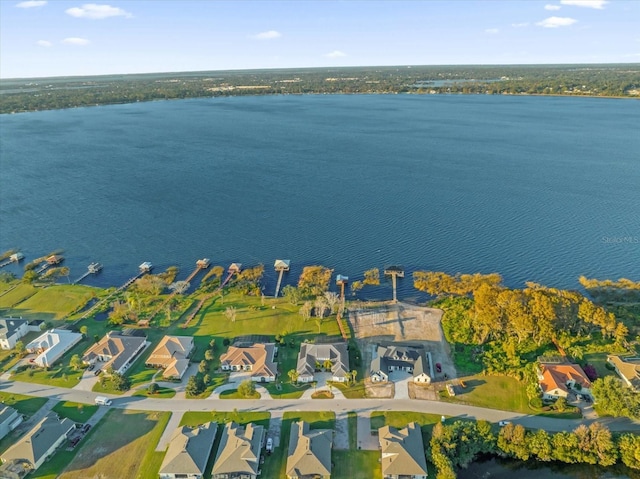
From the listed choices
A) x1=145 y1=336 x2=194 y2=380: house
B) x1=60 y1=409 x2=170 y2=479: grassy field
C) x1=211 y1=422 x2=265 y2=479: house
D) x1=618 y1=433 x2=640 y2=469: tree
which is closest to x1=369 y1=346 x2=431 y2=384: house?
x1=211 y1=422 x2=265 y2=479: house

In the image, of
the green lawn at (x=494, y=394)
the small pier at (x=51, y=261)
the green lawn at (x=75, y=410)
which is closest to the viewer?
the green lawn at (x=75, y=410)

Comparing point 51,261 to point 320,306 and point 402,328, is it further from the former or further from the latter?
point 402,328

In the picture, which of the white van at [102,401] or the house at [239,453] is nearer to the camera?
the house at [239,453]

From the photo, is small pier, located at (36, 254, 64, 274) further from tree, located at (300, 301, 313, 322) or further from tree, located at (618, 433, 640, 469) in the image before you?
tree, located at (618, 433, 640, 469)

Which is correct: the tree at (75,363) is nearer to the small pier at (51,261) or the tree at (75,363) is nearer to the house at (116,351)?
the house at (116,351)

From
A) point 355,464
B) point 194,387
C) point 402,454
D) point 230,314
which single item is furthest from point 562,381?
point 230,314

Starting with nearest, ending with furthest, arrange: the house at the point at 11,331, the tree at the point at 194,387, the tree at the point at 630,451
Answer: the tree at the point at 630,451, the tree at the point at 194,387, the house at the point at 11,331

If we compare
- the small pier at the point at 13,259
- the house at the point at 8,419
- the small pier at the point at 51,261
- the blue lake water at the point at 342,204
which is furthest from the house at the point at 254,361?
the small pier at the point at 13,259
